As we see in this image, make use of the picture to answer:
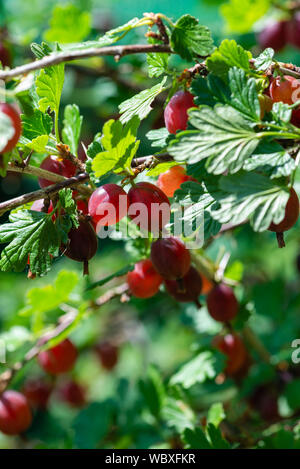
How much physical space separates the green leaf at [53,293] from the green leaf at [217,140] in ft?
1.83

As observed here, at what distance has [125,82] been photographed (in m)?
1.69

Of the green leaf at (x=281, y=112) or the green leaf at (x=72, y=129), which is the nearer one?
the green leaf at (x=281, y=112)

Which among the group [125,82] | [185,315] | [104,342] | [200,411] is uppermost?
[125,82]

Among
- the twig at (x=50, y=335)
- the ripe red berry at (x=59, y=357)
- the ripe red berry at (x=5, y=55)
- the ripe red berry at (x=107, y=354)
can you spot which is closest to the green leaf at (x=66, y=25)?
the ripe red berry at (x=5, y=55)

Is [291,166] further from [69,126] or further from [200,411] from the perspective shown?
[200,411]

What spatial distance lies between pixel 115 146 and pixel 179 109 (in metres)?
0.10

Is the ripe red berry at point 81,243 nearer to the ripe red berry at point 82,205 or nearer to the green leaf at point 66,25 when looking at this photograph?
the ripe red berry at point 82,205

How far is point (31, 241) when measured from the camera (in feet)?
2.37

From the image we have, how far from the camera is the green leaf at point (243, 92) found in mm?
614

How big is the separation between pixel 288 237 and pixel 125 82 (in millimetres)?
740

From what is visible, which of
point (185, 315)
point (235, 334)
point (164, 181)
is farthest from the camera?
point (185, 315)

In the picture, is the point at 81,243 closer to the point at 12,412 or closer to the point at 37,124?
the point at 37,124

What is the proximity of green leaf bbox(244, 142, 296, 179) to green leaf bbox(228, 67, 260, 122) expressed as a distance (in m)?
0.05

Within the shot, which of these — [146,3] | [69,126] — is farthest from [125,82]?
[69,126]
